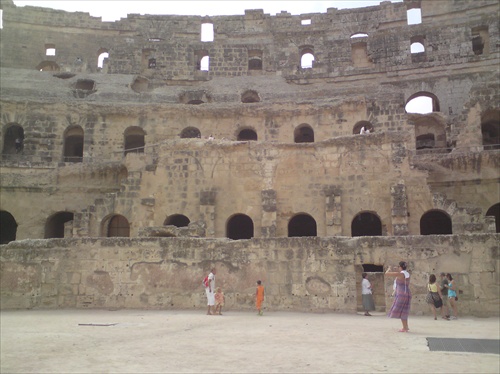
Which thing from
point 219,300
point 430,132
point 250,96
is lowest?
point 219,300

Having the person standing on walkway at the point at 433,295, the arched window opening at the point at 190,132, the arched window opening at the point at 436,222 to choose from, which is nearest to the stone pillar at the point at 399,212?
the arched window opening at the point at 436,222

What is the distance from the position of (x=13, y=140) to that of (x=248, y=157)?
1509cm

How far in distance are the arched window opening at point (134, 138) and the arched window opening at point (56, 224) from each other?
4814 mm

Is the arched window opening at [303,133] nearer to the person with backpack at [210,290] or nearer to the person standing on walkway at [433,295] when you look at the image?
the person with backpack at [210,290]

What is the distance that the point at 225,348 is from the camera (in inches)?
256

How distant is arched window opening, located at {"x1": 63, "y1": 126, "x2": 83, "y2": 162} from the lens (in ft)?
82.6

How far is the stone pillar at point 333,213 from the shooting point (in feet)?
57.4

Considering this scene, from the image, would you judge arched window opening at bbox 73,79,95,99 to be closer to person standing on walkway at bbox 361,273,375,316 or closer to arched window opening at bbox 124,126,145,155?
arched window opening at bbox 124,126,145,155

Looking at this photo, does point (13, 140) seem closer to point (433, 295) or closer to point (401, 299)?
point (433, 295)

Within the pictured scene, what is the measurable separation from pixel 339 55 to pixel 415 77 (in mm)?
5475

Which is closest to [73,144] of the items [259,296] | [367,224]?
[367,224]

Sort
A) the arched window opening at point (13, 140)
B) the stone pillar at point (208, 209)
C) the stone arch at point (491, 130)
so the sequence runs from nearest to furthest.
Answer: the stone pillar at point (208, 209) < the stone arch at point (491, 130) < the arched window opening at point (13, 140)

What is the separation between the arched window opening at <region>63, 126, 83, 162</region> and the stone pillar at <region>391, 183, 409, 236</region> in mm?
16274

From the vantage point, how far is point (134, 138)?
2634cm
